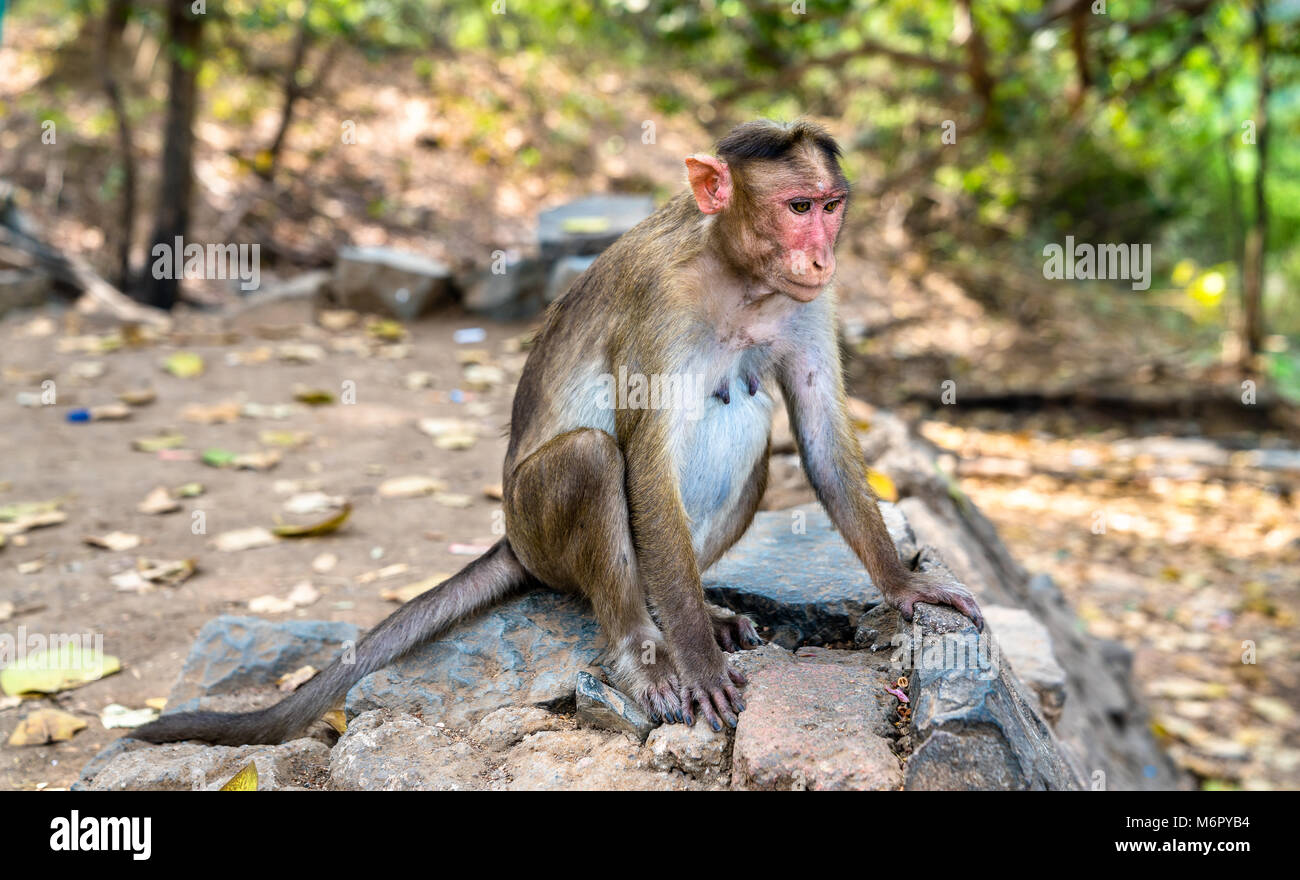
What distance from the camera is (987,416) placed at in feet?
33.4

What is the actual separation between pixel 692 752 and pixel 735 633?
57cm

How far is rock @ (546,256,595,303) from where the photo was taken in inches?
327

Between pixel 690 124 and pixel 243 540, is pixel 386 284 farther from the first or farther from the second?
pixel 690 124

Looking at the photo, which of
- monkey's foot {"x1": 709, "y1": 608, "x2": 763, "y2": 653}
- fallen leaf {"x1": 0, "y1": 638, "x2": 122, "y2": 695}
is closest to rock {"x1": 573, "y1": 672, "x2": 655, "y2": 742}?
monkey's foot {"x1": 709, "y1": 608, "x2": 763, "y2": 653}

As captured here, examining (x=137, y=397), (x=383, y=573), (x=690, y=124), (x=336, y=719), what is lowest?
(x=336, y=719)

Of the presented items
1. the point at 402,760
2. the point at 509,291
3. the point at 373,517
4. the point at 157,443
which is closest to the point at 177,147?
the point at 509,291

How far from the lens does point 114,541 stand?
4.80 meters

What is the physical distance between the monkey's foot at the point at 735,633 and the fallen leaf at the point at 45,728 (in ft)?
6.47

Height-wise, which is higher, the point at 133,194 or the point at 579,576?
the point at 133,194

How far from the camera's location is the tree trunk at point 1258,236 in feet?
30.1

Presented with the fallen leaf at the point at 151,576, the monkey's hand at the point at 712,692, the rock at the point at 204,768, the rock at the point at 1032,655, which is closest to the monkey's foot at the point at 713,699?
the monkey's hand at the point at 712,692

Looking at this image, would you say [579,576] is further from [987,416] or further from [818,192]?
[987,416]

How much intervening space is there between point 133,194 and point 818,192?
26.1 feet

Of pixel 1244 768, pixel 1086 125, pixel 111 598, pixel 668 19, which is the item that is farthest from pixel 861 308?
pixel 111 598
